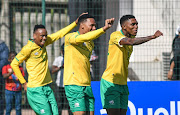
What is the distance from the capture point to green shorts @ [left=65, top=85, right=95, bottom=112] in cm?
575

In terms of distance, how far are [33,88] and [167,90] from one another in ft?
9.83

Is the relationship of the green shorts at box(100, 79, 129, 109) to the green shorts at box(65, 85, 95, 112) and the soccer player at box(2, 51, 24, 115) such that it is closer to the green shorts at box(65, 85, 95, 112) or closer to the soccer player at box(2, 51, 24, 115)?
the green shorts at box(65, 85, 95, 112)

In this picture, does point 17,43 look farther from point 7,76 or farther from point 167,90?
point 167,90

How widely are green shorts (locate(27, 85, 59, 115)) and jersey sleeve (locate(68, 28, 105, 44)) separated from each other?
4.40ft

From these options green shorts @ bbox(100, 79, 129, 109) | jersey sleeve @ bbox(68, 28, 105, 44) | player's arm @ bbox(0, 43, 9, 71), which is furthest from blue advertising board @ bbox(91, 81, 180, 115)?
jersey sleeve @ bbox(68, 28, 105, 44)

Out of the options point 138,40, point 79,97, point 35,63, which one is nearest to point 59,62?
point 35,63

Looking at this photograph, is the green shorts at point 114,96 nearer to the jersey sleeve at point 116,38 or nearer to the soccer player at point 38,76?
the jersey sleeve at point 116,38

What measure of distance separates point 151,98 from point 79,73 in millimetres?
2684

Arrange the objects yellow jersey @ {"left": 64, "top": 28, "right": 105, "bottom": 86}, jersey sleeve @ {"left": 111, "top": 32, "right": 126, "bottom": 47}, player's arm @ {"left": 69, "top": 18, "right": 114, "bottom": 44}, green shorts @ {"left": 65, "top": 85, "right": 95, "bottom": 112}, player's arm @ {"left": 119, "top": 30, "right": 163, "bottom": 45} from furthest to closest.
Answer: yellow jersey @ {"left": 64, "top": 28, "right": 105, "bottom": 86}, green shorts @ {"left": 65, "top": 85, "right": 95, "bottom": 112}, jersey sleeve @ {"left": 111, "top": 32, "right": 126, "bottom": 47}, player's arm @ {"left": 69, "top": 18, "right": 114, "bottom": 44}, player's arm @ {"left": 119, "top": 30, "right": 163, "bottom": 45}

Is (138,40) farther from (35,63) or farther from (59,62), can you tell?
(59,62)

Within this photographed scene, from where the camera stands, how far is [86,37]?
523 cm

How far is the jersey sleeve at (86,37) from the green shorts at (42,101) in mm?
1342

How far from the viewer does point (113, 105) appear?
19.7 feet

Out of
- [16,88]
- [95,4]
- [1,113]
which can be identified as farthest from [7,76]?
[95,4]
